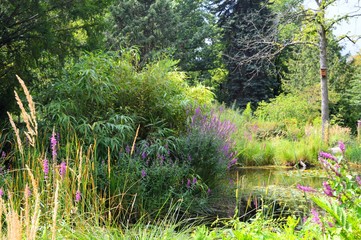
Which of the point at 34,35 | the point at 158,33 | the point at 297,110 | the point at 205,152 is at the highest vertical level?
the point at 158,33

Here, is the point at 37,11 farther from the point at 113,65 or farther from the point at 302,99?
the point at 302,99

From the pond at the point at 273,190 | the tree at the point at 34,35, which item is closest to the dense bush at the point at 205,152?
the pond at the point at 273,190

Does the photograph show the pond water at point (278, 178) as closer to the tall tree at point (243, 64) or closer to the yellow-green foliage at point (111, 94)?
the yellow-green foliage at point (111, 94)

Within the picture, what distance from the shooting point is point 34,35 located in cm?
549

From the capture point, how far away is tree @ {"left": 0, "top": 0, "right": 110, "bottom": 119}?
534cm

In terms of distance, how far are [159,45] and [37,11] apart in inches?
664

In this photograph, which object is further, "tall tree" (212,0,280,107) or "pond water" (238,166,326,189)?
"tall tree" (212,0,280,107)

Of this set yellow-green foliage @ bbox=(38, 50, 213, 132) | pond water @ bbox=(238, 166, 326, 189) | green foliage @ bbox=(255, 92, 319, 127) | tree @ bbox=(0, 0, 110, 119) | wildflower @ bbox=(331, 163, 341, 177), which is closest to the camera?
wildflower @ bbox=(331, 163, 341, 177)

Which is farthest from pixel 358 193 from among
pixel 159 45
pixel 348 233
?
pixel 159 45

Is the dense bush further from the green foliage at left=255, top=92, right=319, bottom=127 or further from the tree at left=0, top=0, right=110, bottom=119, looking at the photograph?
the green foliage at left=255, top=92, right=319, bottom=127

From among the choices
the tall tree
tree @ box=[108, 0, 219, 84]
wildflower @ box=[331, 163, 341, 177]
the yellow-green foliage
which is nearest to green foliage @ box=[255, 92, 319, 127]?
the tall tree

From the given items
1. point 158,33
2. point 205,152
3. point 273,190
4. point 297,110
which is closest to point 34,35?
point 205,152

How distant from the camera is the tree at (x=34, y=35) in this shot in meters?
5.34

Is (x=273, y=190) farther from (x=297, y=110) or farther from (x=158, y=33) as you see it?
(x=158, y=33)
